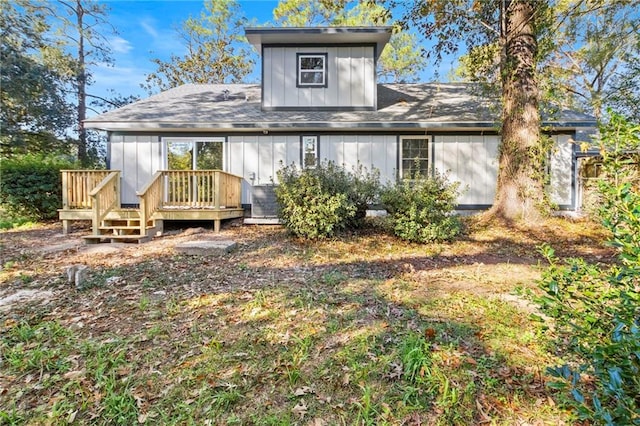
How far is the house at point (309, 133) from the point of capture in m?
9.05

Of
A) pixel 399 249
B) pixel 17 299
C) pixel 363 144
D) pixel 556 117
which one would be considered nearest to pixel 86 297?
pixel 17 299

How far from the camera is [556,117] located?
27.5 ft

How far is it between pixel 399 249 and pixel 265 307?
3305mm

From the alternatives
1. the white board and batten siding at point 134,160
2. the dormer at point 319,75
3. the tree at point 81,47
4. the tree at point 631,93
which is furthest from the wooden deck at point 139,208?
the tree at point 631,93

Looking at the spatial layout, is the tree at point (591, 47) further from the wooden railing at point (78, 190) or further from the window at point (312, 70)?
the wooden railing at point (78, 190)

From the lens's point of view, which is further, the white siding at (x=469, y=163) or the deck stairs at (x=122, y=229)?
the white siding at (x=469, y=163)

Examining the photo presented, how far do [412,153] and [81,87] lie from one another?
15960mm

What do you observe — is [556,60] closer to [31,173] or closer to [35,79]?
[31,173]

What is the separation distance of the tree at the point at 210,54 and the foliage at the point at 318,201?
17.6 metres

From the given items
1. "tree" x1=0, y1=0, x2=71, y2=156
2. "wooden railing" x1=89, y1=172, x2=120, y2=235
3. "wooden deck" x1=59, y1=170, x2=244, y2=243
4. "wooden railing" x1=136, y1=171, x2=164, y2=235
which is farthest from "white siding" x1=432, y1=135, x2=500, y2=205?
"tree" x1=0, y1=0, x2=71, y2=156

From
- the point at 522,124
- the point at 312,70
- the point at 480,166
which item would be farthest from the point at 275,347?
the point at 312,70

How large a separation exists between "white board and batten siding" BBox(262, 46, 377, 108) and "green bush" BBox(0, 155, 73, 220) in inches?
256

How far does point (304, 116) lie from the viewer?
9.80 m

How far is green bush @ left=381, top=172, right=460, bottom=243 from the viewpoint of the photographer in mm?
6277
